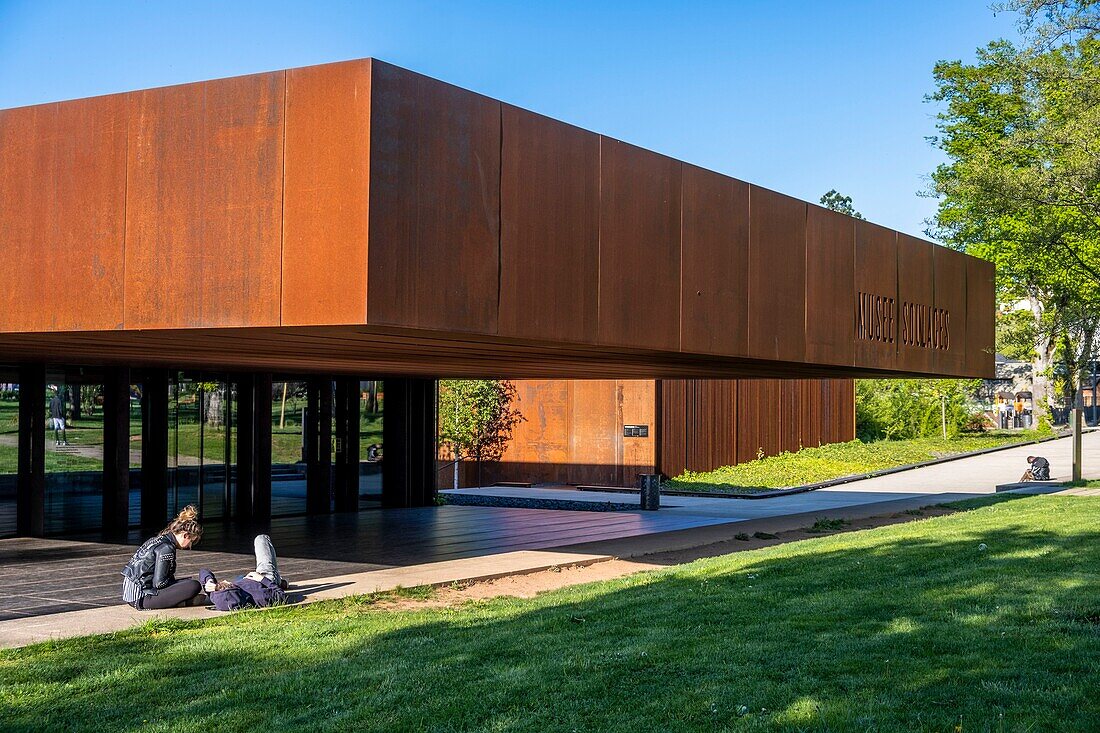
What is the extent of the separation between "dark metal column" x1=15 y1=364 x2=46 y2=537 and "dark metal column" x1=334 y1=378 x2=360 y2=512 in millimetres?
6436

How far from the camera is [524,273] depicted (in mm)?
11625

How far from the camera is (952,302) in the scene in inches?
855

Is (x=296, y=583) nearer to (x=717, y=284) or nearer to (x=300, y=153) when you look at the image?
(x=300, y=153)

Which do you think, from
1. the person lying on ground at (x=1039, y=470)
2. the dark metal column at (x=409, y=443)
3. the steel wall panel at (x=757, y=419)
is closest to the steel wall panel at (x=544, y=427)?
the steel wall panel at (x=757, y=419)

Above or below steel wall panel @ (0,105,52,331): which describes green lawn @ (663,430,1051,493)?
below

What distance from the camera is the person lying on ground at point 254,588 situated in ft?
36.2

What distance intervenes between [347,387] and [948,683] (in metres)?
18.3

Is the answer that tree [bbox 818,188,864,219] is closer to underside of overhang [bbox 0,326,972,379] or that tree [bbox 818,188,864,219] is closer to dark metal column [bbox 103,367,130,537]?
underside of overhang [bbox 0,326,972,379]

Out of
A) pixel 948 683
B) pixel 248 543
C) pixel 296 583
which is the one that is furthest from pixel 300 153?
pixel 248 543

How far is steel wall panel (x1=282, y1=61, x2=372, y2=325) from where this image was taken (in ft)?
32.9

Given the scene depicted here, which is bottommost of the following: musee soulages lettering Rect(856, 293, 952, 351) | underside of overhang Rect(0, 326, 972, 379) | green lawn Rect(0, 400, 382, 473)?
green lawn Rect(0, 400, 382, 473)

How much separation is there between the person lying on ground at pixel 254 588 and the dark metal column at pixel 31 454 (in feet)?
27.2

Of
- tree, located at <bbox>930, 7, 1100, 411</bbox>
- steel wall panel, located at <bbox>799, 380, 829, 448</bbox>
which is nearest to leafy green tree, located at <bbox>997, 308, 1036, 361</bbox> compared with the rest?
tree, located at <bbox>930, 7, 1100, 411</bbox>

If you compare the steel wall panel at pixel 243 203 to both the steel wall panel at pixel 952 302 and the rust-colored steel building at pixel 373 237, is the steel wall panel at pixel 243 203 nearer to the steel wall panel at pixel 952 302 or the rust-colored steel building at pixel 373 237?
the rust-colored steel building at pixel 373 237
